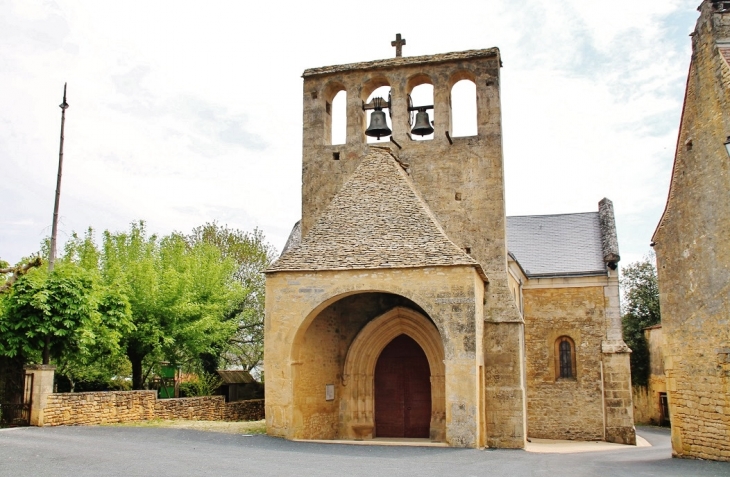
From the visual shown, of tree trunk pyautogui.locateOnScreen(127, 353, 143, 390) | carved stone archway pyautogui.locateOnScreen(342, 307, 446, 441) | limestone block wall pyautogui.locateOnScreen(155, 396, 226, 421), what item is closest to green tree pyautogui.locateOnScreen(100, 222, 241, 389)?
tree trunk pyautogui.locateOnScreen(127, 353, 143, 390)

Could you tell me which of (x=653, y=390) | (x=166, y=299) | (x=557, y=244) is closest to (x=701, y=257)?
(x=557, y=244)

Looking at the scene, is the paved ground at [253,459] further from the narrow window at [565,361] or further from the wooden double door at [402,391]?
the narrow window at [565,361]

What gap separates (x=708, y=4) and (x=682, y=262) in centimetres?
483

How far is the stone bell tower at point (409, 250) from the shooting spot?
13984mm

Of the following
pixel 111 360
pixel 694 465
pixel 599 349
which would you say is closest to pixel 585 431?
pixel 599 349

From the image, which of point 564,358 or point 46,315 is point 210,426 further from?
point 564,358

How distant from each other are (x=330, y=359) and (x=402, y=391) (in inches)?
82.9

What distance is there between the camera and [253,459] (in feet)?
35.0

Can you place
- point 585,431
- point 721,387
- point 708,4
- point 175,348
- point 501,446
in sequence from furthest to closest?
point 175,348 → point 585,431 → point 501,446 → point 708,4 → point 721,387

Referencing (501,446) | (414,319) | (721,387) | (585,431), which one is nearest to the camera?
(721,387)

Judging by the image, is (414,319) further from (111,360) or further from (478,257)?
(111,360)

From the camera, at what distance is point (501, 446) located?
50.3 ft

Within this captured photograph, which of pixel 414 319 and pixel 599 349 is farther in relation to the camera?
pixel 599 349

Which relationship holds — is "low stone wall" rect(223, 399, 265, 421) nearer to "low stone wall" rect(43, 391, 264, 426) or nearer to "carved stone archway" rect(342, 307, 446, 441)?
"low stone wall" rect(43, 391, 264, 426)
